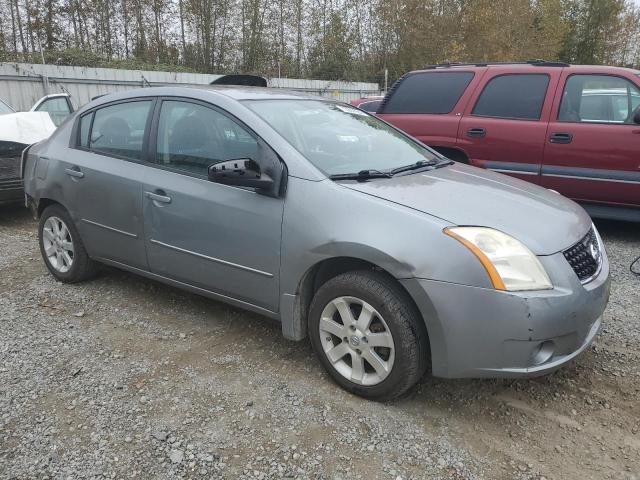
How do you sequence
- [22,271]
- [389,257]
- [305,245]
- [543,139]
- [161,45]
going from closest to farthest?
[389,257]
[305,245]
[22,271]
[543,139]
[161,45]

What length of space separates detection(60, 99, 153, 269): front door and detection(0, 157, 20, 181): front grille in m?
2.40

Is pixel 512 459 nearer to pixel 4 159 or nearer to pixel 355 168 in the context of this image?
pixel 355 168

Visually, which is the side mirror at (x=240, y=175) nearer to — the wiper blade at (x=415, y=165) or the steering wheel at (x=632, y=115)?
the wiper blade at (x=415, y=165)

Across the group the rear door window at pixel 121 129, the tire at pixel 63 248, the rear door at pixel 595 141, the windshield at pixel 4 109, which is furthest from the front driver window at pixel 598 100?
the windshield at pixel 4 109

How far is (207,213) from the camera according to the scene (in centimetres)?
314

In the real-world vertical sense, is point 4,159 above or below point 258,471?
above

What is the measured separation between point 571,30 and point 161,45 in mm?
33274

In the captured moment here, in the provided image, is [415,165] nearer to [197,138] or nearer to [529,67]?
[197,138]

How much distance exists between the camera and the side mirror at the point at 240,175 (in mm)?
2855

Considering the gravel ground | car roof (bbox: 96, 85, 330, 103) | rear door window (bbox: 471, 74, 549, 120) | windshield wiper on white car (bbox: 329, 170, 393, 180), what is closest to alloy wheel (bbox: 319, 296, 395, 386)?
the gravel ground

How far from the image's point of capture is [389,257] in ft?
8.09

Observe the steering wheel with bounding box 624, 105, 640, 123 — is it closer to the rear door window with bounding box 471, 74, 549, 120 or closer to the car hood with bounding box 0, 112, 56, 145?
the rear door window with bounding box 471, 74, 549, 120

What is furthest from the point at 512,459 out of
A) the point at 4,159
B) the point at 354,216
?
the point at 4,159

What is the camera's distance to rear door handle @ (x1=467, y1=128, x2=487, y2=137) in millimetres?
5680
